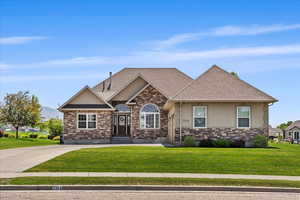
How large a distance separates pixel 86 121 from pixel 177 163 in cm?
1956

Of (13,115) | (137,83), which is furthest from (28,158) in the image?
(13,115)

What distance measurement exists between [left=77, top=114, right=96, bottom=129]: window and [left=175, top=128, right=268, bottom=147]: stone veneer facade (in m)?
9.32

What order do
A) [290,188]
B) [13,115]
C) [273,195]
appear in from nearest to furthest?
[273,195] → [290,188] → [13,115]

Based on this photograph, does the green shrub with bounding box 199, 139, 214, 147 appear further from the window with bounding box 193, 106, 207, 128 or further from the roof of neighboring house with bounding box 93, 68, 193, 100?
the roof of neighboring house with bounding box 93, 68, 193, 100

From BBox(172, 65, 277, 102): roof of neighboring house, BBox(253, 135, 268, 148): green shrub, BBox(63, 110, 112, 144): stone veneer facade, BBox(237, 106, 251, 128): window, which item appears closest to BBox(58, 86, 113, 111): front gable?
BBox(63, 110, 112, 144): stone veneer facade

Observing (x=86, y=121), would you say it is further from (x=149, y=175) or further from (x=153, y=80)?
(x=149, y=175)

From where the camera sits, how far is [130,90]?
40656mm

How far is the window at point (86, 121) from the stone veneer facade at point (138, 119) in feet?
11.1

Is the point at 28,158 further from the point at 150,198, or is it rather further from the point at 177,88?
the point at 177,88

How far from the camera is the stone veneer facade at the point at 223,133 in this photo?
102 ft

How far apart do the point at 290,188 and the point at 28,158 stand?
12.7 m

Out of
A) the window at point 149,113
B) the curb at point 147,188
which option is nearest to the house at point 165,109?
the window at point 149,113

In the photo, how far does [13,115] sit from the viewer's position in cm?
5512

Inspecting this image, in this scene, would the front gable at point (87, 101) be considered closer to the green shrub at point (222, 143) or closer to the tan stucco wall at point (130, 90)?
the tan stucco wall at point (130, 90)
